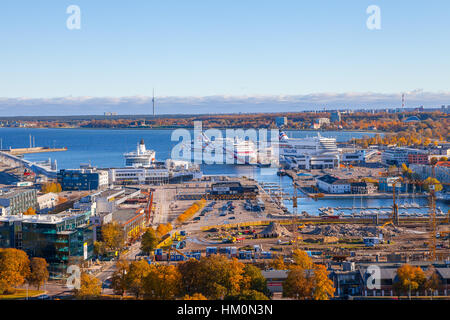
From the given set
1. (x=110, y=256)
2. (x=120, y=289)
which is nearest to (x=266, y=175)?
(x=110, y=256)

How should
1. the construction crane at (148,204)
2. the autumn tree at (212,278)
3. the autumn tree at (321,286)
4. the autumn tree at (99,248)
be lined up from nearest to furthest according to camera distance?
the autumn tree at (321,286), the autumn tree at (212,278), the autumn tree at (99,248), the construction crane at (148,204)

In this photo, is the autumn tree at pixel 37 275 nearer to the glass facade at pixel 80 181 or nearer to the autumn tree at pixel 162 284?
the autumn tree at pixel 162 284

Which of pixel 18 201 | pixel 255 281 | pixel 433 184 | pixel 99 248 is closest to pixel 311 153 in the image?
pixel 433 184

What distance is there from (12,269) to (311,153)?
49.8ft

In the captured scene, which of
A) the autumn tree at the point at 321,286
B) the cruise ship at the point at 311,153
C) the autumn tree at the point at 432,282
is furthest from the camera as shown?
the cruise ship at the point at 311,153

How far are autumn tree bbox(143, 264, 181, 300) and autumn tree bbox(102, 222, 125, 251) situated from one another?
1963 millimetres

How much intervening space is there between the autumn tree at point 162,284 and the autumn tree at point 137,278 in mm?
86

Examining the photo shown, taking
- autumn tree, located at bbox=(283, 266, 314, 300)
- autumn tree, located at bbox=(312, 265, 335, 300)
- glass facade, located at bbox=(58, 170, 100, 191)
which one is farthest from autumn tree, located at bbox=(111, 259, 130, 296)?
glass facade, located at bbox=(58, 170, 100, 191)

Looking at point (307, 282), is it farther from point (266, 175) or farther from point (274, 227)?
point (266, 175)

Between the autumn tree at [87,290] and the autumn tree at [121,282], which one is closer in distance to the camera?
the autumn tree at [87,290]

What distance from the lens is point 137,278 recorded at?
434cm

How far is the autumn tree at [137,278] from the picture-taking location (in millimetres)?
4301

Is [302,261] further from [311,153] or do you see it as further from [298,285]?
[311,153]

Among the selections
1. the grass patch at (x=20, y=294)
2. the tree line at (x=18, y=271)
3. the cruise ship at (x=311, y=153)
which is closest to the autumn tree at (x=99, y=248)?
the tree line at (x=18, y=271)
